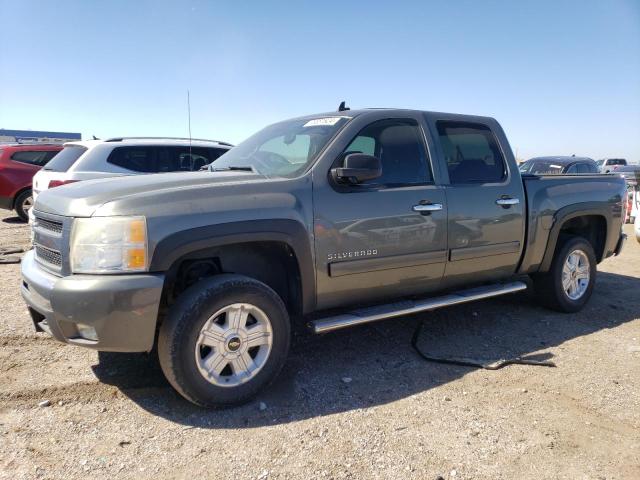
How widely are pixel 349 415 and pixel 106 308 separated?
1.58m

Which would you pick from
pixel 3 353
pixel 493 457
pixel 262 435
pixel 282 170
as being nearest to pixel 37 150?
pixel 3 353

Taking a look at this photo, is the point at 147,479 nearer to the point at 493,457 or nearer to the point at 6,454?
the point at 6,454

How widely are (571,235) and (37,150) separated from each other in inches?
446

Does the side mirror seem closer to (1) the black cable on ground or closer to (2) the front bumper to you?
(2) the front bumper

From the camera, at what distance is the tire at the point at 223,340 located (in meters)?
2.91

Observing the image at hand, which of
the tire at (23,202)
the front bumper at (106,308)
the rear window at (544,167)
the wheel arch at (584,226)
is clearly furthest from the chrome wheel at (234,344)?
the tire at (23,202)

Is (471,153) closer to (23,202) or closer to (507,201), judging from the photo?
(507,201)

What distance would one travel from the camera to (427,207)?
3.85 meters

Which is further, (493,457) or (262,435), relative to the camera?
(262,435)

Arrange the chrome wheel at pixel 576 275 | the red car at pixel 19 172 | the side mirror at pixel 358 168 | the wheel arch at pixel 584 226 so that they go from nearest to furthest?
the side mirror at pixel 358 168 → the wheel arch at pixel 584 226 → the chrome wheel at pixel 576 275 → the red car at pixel 19 172

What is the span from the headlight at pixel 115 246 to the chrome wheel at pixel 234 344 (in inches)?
22.8

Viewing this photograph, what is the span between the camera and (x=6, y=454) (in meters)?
2.59

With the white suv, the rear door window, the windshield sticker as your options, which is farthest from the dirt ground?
the white suv

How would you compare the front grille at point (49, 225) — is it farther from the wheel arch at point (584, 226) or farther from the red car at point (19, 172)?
the red car at point (19, 172)
